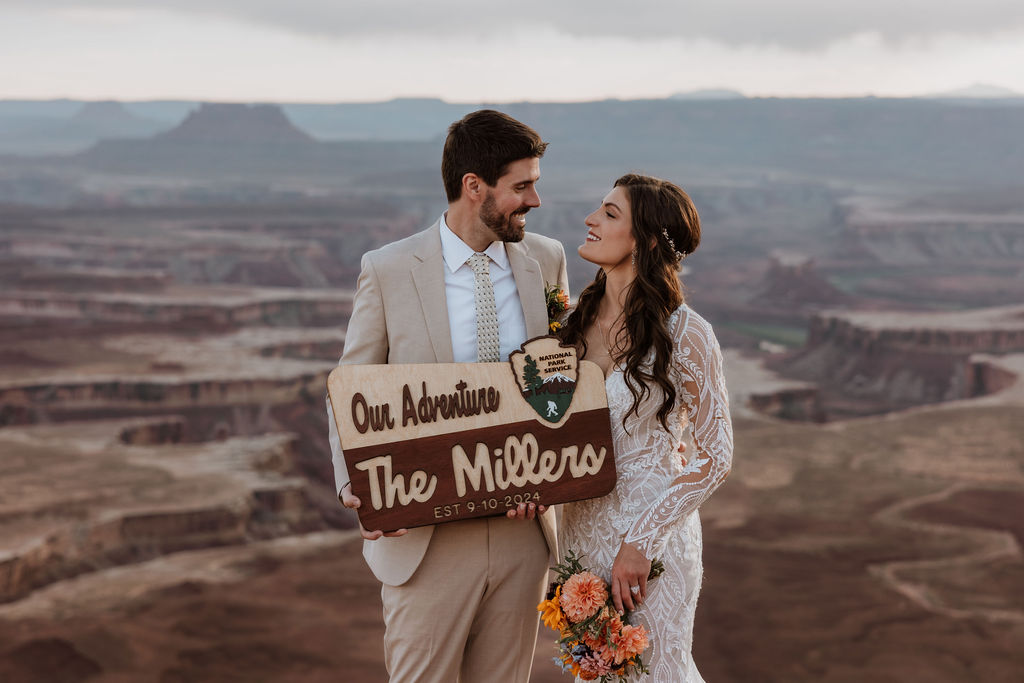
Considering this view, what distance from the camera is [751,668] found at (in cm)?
1083

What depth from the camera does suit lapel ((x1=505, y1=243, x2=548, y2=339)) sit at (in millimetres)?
3643

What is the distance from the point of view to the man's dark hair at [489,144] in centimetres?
339

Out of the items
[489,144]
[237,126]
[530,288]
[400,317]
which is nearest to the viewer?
[489,144]

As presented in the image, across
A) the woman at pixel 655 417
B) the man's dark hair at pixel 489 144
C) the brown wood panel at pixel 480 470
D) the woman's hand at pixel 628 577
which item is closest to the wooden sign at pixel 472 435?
the brown wood panel at pixel 480 470

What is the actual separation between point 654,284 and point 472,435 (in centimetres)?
80

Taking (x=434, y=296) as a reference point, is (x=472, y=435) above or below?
below

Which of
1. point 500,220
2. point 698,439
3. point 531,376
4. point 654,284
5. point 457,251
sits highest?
point 500,220

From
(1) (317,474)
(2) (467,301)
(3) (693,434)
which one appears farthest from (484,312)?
(1) (317,474)

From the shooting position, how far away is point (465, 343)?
11.8 ft

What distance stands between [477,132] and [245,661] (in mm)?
9500

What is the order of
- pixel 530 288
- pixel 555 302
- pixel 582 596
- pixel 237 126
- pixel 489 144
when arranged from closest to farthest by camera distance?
pixel 582 596 → pixel 489 144 → pixel 530 288 → pixel 555 302 → pixel 237 126

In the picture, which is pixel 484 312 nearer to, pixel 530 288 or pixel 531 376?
pixel 530 288

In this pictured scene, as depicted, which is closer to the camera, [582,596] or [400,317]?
[582,596]

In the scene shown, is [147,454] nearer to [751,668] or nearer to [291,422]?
[291,422]
